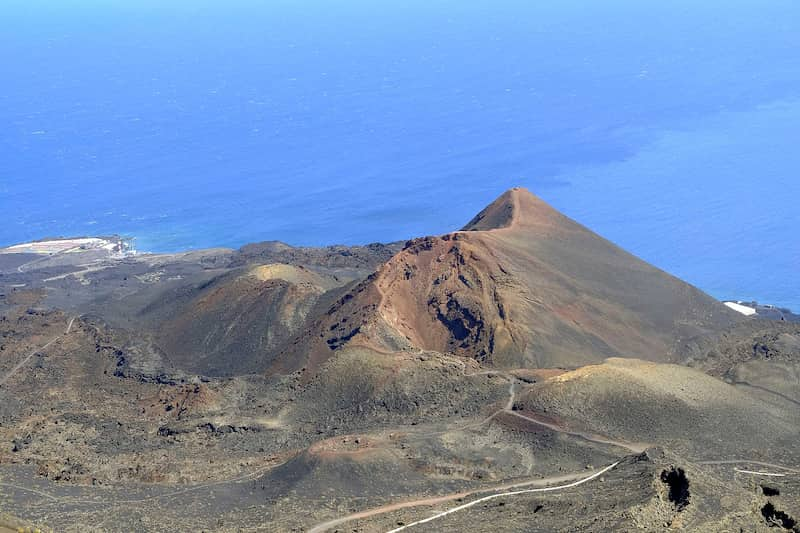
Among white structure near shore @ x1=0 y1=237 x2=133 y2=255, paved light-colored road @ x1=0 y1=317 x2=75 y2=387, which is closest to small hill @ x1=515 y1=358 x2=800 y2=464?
paved light-colored road @ x1=0 y1=317 x2=75 y2=387

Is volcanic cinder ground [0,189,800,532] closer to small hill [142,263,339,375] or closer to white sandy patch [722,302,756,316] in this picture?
small hill [142,263,339,375]

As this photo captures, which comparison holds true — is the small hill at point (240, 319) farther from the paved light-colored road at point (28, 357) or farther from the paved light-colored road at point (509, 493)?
the paved light-colored road at point (509, 493)

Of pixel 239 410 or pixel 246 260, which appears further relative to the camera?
pixel 246 260

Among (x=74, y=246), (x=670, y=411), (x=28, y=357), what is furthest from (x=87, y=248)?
(x=670, y=411)

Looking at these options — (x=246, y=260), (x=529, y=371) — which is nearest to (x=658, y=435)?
(x=529, y=371)

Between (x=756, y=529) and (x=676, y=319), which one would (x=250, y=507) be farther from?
(x=676, y=319)

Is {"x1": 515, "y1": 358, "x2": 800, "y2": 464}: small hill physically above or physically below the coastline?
below

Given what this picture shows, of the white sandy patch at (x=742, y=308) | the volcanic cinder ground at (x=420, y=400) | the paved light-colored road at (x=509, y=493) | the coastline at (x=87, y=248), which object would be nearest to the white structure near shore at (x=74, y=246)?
the coastline at (x=87, y=248)
